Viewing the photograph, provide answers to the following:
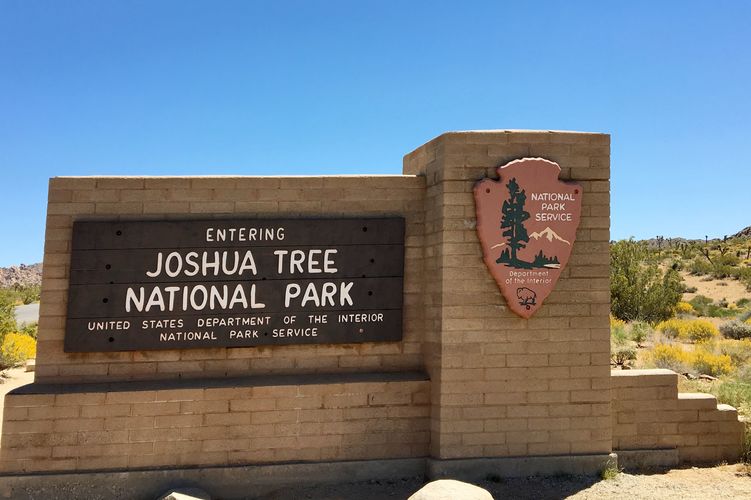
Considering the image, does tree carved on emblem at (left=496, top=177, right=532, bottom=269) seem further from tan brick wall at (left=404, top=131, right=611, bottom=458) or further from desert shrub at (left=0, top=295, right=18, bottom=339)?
desert shrub at (left=0, top=295, right=18, bottom=339)

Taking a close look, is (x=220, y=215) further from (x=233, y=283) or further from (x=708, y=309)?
(x=708, y=309)

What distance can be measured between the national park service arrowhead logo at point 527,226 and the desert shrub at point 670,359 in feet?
20.9

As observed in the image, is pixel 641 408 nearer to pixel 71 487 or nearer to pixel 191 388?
pixel 191 388

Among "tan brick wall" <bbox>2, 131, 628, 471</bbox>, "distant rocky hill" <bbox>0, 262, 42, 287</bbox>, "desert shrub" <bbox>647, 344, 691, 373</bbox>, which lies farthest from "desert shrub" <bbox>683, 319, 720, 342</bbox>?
"distant rocky hill" <bbox>0, 262, 42, 287</bbox>

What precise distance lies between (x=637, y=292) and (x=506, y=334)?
1551 cm

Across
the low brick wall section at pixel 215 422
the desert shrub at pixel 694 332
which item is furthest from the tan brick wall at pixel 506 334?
the desert shrub at pixel 694 332

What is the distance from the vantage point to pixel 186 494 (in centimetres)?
604

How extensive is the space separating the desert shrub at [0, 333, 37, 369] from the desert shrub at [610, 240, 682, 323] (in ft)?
59.4

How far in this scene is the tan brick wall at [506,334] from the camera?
6676 millimetres

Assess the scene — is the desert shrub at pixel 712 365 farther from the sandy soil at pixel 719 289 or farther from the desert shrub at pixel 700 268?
the desert shrub at pixel 700 268

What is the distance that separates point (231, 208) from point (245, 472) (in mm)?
3061

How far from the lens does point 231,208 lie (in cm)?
694

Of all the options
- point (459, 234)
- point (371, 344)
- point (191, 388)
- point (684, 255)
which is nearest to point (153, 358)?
point (191, 388)

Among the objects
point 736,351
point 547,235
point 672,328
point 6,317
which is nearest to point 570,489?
point 547,235
